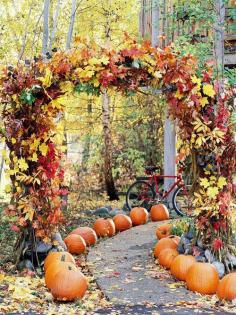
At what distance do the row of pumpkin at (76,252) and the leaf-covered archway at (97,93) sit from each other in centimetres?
88

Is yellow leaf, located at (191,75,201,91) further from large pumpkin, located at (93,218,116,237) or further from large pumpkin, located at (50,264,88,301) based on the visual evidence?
large pumpkin, located at (93,218,116,237)

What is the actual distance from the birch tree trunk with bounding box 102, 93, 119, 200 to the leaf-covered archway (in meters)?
6.48

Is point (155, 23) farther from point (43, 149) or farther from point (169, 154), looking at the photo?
point (43, 149)

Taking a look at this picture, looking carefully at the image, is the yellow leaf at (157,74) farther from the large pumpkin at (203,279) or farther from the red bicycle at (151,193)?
the red bicycle at (151,193)

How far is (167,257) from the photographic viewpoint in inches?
267

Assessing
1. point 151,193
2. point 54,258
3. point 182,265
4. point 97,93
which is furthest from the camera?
point 151,193

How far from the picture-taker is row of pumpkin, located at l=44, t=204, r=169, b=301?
544cm

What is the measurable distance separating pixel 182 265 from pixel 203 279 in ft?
1.69

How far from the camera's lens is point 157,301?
17.9 ft

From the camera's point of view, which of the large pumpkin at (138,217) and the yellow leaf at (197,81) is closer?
the yellow leaf at (197,81)

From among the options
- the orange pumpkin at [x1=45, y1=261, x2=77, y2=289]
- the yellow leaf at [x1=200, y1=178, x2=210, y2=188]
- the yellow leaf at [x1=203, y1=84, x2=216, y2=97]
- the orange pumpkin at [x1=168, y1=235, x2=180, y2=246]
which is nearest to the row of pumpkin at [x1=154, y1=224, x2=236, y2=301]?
the orange pumpkin at [x1=168, y1=235, x2=180, y2=246]

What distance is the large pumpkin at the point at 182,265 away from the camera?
618 centimetres

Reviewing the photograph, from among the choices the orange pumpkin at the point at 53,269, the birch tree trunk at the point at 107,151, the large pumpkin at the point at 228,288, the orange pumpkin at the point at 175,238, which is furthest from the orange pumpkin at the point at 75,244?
the birch tree trunk at the point at 107,151

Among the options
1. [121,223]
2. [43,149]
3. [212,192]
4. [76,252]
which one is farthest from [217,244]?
[121,223]
